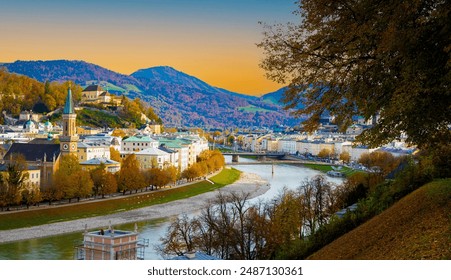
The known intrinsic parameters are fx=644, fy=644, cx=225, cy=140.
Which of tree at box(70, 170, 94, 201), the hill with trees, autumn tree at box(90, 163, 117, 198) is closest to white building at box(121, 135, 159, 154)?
the hill with trees

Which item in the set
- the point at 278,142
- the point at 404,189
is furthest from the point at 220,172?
the point at 404,189

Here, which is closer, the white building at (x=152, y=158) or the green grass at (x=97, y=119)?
the white building at (x=152, y=158)

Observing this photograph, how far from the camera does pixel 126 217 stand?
13.0m

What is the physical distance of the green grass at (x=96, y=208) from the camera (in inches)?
478

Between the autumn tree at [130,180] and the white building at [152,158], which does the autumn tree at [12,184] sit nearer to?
the autumn tree at [130,180]

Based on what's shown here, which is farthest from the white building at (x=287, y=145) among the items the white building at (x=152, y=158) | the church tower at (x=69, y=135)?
the church tower at (x=69, y=135)

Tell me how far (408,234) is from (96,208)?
1139 cm

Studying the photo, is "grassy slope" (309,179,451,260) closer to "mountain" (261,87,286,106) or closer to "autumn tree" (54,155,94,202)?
"mountain" (261,87,286,106)

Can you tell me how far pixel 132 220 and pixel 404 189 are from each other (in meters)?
8.00

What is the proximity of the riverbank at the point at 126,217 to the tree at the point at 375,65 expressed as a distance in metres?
4.85

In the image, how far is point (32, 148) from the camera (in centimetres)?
1703

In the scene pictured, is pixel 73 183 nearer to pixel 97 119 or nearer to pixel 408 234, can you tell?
pixel 408 234

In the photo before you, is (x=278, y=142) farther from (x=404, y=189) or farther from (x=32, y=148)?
(x=404, y=189)
